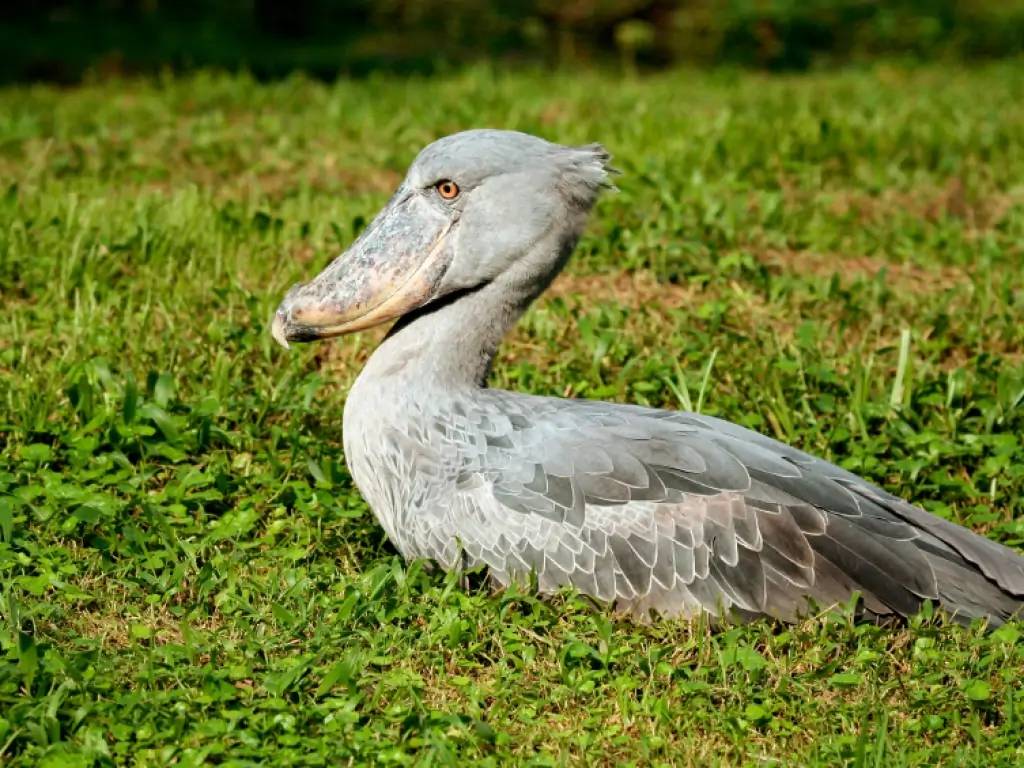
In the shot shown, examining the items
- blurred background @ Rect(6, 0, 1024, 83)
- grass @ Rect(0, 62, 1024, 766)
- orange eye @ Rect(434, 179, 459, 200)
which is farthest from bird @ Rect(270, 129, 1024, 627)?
blurred background @ Rect(6, 0, 1024, 83)

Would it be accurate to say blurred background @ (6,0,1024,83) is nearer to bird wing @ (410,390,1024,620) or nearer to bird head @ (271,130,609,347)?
bird head @ (271,130,609,347)

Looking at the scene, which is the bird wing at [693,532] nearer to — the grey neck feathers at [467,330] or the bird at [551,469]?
the bird at [551,469]

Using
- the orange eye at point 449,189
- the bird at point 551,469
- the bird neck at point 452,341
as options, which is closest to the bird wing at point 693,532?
the bird at point 551,469

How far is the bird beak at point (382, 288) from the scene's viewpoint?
4234 mm

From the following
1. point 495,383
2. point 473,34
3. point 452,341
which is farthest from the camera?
point 473,34

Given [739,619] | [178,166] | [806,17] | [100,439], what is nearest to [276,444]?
[100,439]

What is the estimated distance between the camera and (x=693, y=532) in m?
3.89

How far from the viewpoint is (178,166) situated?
718 centimetres

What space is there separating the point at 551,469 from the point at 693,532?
0.41m

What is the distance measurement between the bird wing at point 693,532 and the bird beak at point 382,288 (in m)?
0.51

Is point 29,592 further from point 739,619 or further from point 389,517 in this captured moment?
point 739,619

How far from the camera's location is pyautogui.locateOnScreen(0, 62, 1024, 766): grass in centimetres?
336

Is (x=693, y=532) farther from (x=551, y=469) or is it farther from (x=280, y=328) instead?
(x=280, y=328)

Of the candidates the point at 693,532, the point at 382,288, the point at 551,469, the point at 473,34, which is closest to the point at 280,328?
the point at 382,288
